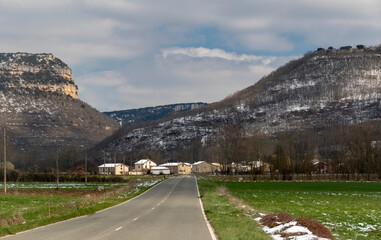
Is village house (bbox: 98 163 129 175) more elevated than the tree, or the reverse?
the tree

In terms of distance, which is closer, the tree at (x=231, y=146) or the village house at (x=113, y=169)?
the tree at (x=231, y=146)

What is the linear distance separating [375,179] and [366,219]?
265 ft

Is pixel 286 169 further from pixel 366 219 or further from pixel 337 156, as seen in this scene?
pixel 366 219

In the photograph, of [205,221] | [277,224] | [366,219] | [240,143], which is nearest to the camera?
[277,224]

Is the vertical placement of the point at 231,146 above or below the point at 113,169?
above

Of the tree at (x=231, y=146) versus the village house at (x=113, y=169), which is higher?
the tree at (x=231, y=146)

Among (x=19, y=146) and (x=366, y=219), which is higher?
(x=19, y=146)

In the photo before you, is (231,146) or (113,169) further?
(113,169)

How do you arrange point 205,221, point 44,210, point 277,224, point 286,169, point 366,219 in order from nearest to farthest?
1. point 277,224
2. point 205,221
3. point 366,219
4. point 44,210
5. point 286,169

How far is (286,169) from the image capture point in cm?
10569

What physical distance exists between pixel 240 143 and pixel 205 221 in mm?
127896

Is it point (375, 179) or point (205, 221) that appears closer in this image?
point (205, 221)

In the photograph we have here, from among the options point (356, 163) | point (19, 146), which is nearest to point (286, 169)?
point (356, 163)

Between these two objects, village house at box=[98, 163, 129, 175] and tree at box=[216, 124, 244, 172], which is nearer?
tree at box=[216, 124, 244, 172]
